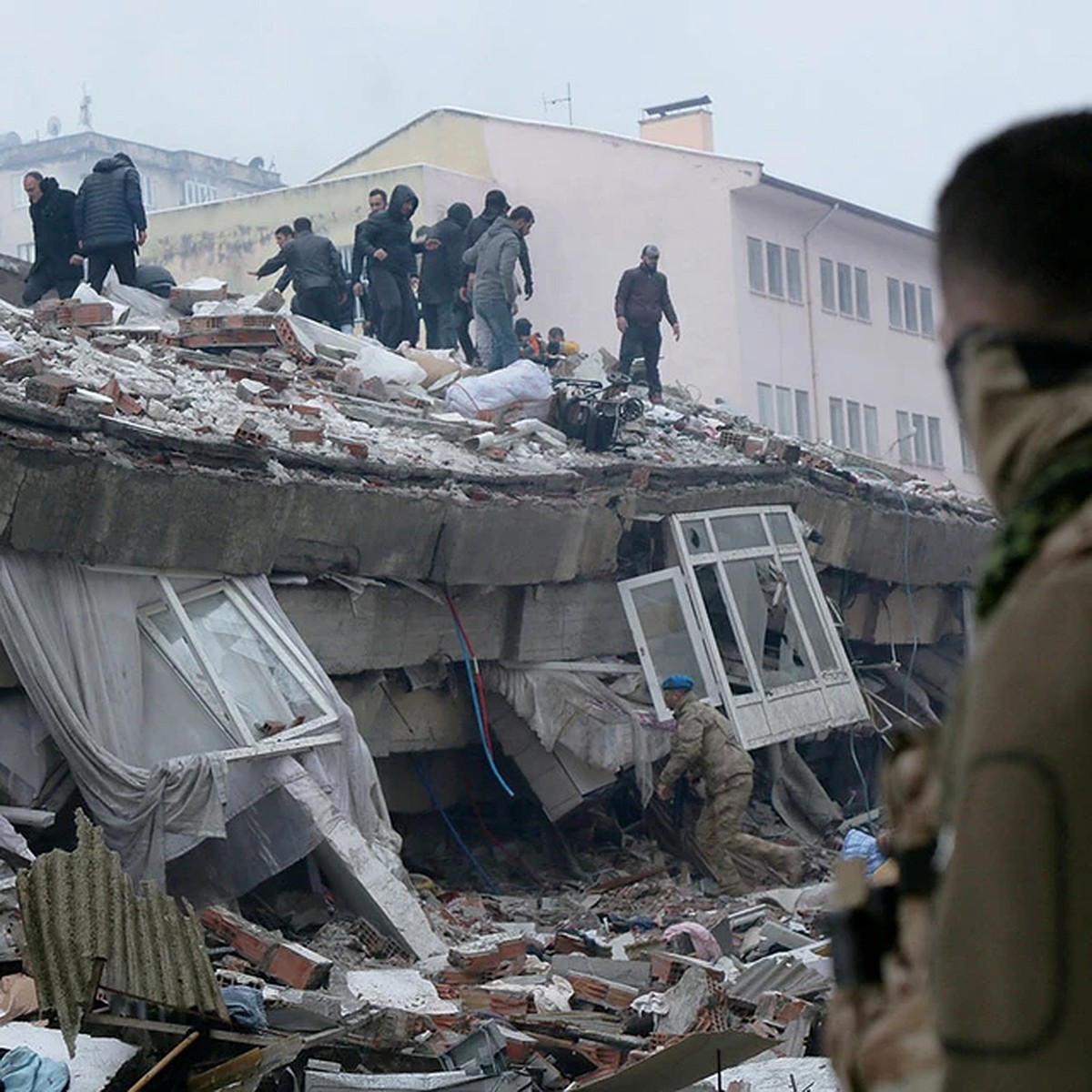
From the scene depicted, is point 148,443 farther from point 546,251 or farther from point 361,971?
point 546,251

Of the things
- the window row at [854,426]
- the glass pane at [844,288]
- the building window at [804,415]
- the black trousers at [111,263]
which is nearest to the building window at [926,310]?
the glass pane at [844,288]

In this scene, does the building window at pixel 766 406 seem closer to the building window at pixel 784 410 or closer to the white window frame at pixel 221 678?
the building window at pixel 784 410

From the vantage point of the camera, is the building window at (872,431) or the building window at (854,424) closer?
the building window at (854,424)

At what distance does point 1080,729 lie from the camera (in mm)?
1283

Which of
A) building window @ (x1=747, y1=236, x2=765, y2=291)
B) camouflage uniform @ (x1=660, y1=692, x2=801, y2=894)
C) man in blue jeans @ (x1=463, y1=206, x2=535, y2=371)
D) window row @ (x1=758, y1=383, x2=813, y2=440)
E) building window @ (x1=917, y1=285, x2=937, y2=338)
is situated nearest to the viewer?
camouflage uniform @ (x1=660, y1=692, x2=801, y2=894)

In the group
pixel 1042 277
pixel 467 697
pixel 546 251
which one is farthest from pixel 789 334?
pixel 1042 277

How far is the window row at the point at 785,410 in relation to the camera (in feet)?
110

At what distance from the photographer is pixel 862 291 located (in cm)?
3572

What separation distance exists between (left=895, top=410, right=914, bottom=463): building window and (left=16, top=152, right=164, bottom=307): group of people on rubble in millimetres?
22449

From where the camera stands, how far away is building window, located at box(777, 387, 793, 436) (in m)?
33.9

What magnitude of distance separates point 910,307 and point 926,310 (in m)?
0.64

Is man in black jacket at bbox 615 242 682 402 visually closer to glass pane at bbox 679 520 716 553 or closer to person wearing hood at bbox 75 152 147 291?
glass pane at bbox 679 520 716 553

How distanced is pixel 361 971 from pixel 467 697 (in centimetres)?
423

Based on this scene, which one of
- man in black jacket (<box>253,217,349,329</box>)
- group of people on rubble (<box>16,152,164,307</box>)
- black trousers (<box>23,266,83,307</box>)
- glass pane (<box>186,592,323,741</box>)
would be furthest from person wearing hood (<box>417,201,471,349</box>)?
glass pane (<box>186,592,323,741</box>)
